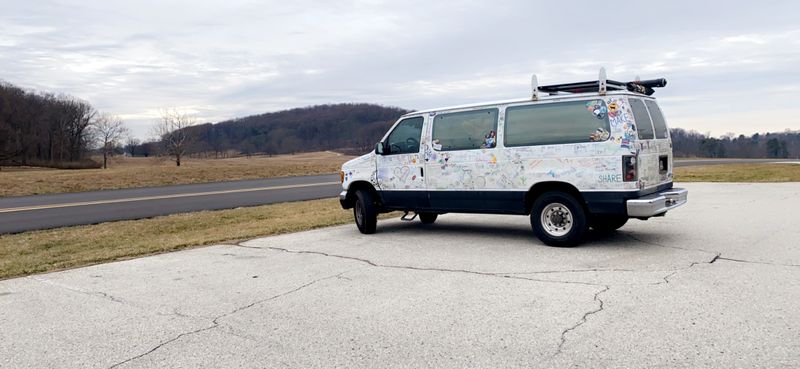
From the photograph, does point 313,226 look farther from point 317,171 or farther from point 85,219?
point 317,171

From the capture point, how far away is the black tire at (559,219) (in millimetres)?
7934

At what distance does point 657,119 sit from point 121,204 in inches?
632

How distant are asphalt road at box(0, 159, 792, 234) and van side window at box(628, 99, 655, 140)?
1249 centimetres

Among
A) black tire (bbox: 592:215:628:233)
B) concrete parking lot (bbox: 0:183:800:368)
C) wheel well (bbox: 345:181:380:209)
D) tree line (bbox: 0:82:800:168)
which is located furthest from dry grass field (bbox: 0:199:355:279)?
tree line (bbox: 0:82:800:168)

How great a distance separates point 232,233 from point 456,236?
14.0ft

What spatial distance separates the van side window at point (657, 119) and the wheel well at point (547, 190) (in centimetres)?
149

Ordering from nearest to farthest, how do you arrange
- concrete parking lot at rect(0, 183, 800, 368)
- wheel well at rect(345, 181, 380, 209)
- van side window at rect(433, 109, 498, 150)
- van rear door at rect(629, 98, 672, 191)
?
concrete parking lot at rect(0, 183, 800, 368) → van rear door at rect(629, 98, 672, 191) → van side window at rect(433, 109, 498, 150) → wheel well at rect(345, 181, 380, 209)

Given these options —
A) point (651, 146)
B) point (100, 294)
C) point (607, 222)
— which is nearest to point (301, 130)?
point (607, 222)

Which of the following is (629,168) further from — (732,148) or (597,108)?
(732,148)

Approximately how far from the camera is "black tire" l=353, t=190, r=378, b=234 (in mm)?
10227

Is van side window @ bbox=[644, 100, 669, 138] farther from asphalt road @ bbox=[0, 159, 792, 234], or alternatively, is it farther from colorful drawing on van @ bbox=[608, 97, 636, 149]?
asphalt road @ bbox=[0, 159, 792, 234]

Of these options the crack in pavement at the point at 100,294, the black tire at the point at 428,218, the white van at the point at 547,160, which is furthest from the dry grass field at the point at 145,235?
the white van at the point at 547,160

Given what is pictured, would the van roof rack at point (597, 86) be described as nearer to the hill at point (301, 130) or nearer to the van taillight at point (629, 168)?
the van taillight at point (629, 168)

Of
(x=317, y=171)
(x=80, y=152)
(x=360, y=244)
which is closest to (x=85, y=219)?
(x=360, y=244)
